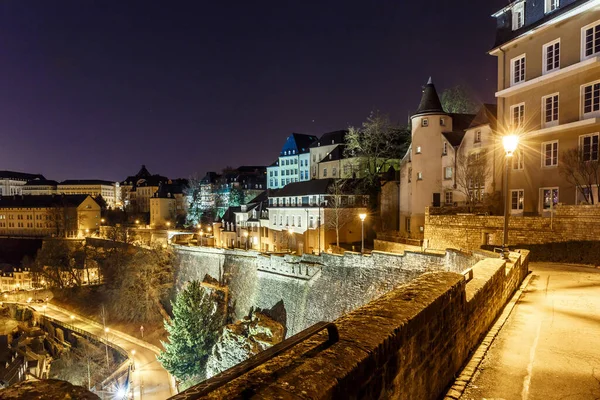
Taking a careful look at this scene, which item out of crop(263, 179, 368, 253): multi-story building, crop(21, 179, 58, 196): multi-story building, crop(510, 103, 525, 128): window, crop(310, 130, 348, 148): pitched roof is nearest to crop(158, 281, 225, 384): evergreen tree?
crop(263, 179, 368, 253): multi-story building

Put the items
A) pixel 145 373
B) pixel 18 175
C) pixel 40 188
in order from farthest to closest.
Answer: pixel 18 175, pixel 40 188, pixel 145 373

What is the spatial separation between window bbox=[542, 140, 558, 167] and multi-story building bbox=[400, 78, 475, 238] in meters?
8.49

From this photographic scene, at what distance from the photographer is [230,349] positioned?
78.1ft

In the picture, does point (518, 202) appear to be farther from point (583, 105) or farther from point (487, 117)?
point (487, 117)

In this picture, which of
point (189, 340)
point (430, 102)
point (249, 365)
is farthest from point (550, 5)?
point (189, 340)

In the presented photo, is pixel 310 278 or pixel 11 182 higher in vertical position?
pixel 11 182

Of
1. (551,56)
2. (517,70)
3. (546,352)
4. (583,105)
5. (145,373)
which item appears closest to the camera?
(546,352)

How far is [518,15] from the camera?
74.1 ft

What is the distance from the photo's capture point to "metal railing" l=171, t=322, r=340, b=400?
2283 mm

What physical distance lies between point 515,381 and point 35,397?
6.04 meters

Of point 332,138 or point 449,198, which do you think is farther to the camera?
point 332,138

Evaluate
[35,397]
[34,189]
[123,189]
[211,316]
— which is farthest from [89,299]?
[34,189]

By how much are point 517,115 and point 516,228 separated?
7.84m

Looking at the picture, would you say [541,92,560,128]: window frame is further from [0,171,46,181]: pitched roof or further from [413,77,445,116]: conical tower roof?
[0,171,46,181]: pitched roof
